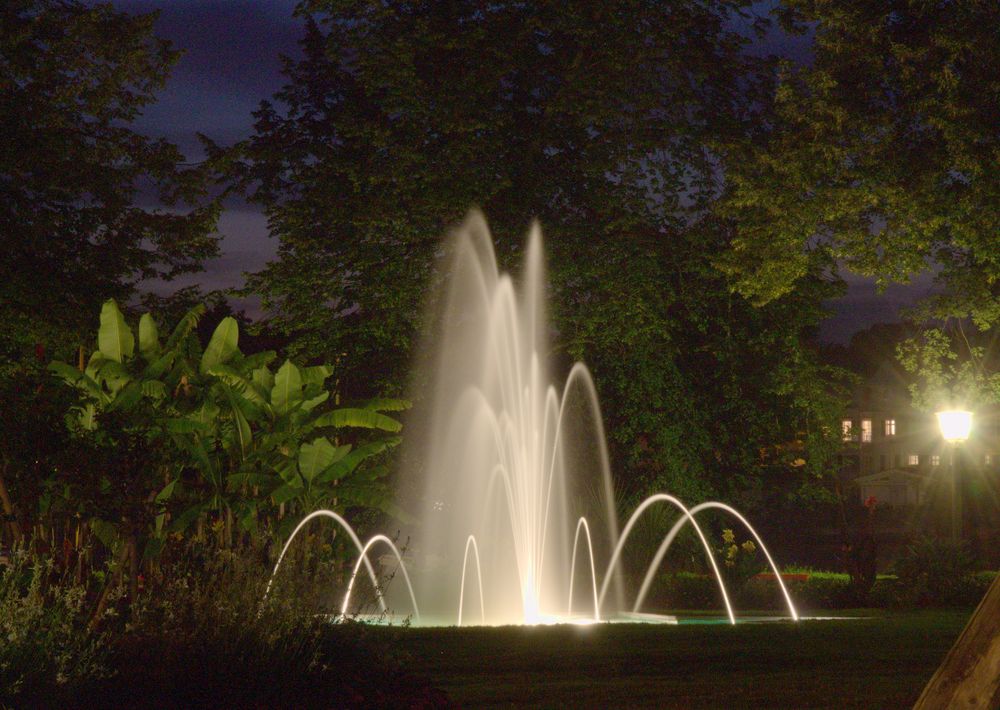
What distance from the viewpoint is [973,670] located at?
20.4ft

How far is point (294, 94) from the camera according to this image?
2933 cm

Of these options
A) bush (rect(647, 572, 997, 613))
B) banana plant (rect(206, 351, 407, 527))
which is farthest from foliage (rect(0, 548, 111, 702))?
bush (rect(647, 572, 997, 613))

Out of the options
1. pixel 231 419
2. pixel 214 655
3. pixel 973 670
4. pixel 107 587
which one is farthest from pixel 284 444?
pixel 973 670

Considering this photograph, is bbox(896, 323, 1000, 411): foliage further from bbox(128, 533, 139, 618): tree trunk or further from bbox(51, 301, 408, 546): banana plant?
bbox(128, 533, 139, 618): tree trunk

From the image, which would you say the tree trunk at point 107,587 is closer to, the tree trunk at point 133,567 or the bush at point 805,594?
the tree trunk at point 133,567

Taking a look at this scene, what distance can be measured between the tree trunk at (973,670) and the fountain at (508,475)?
12.5 meters

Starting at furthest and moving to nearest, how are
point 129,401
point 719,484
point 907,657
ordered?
point 719,484 < point 129,401 < point 907,657

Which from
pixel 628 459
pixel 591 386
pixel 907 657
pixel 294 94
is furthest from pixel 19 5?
pixel 907 657

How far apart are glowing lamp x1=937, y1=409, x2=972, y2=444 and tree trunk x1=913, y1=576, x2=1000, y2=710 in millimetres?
14235

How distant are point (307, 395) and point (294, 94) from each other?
11.1 meters

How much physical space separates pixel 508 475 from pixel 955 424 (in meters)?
6.95

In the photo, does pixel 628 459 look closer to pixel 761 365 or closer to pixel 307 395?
pixel 761 365

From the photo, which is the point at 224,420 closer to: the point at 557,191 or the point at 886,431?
the point at 557,191

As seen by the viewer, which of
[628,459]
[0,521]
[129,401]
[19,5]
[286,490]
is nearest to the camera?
[0,521]
